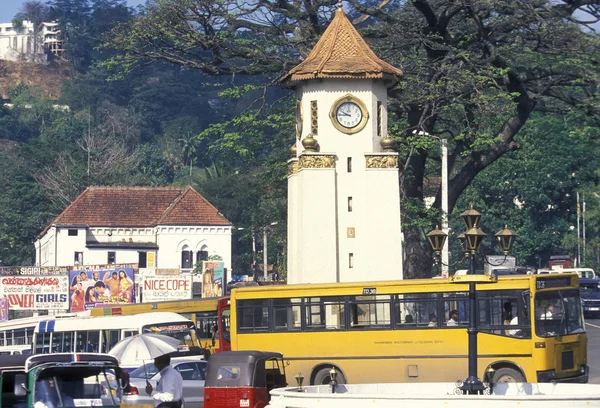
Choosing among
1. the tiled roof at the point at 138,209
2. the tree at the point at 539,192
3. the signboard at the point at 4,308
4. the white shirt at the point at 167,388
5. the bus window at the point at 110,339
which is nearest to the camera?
the white shirt at the point at 167,388

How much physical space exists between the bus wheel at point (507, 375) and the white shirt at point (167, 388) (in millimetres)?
10653

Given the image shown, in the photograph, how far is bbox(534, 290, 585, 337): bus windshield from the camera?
26.5 m

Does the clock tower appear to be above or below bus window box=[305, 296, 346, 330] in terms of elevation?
above

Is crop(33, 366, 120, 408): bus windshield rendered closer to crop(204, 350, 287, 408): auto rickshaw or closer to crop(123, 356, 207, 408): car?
crop(204, 350, 287, 408): auto rickshaw

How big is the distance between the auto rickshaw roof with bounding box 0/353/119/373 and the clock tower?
16.1 metres

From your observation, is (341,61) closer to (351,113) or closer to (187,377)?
(351,113)

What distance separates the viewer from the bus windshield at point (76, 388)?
54.8 ft

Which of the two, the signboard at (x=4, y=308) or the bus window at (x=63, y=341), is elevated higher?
the signboard at (x=4, y=308)

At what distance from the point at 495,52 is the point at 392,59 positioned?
3769 mm

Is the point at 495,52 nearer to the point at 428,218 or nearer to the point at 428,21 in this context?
the point at 428,21

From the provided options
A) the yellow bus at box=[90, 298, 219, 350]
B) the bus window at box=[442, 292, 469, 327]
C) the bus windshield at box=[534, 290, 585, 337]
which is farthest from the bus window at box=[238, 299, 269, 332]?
the bus windshield at box=[534, 290, 585, 337]

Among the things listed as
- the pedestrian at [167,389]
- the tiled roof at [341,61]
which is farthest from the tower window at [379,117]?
the pedestrian at [167,389]

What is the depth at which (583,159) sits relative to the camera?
82.2 metres

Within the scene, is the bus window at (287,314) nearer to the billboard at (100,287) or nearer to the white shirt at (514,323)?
the white shirt at (514,323)
